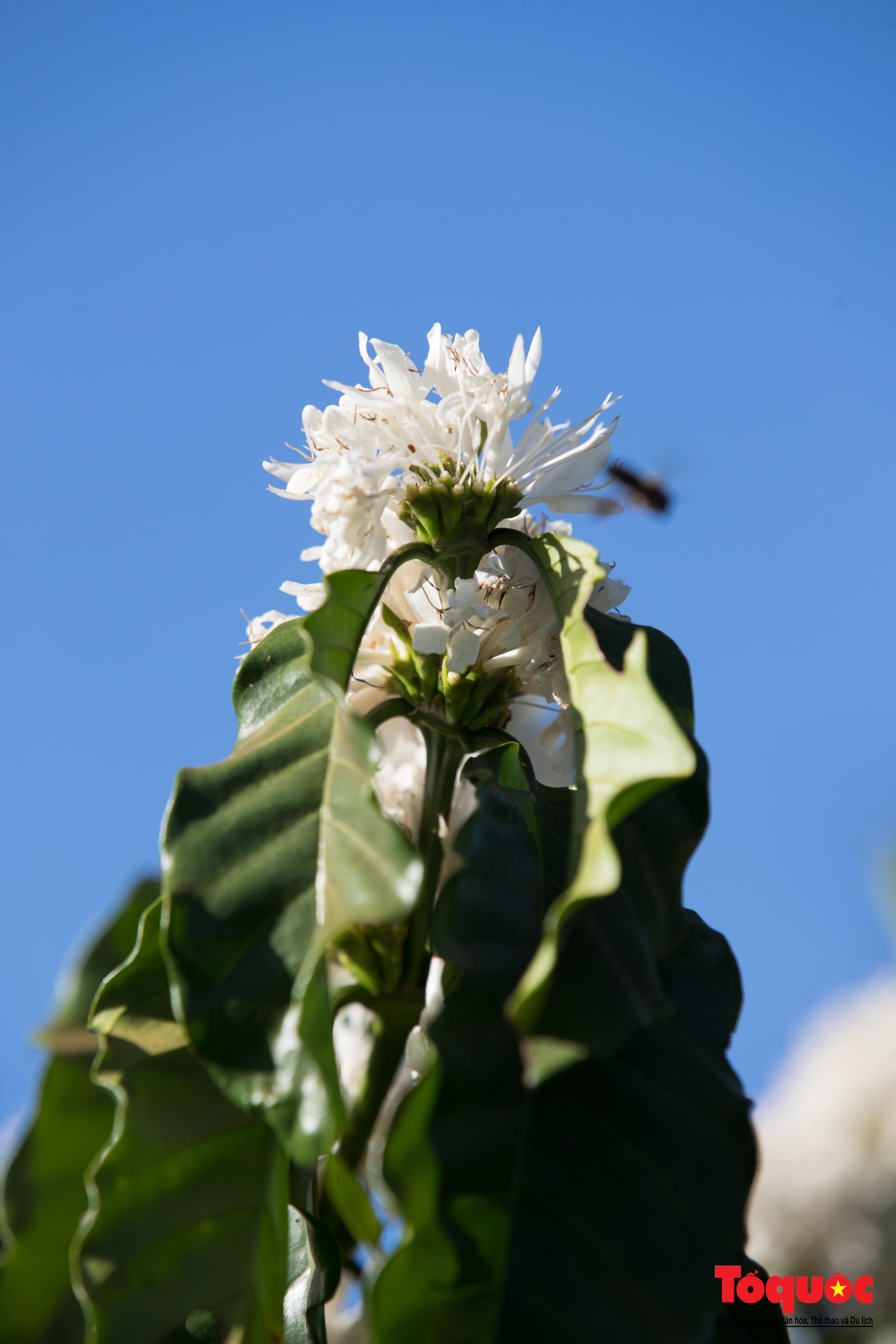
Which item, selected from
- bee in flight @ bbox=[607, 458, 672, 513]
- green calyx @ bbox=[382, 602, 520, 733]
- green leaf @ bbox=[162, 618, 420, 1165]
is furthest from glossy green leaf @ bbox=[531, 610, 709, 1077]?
bee in flight @ bbox=[607, 458, 672, 513]

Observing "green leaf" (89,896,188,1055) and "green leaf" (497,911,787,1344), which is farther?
"green leaf" (89,896,188,1055)

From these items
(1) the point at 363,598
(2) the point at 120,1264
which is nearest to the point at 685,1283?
(2) the point at 120,1264

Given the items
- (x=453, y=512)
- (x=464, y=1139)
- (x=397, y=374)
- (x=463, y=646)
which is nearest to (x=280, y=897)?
(x=464, y=1139)

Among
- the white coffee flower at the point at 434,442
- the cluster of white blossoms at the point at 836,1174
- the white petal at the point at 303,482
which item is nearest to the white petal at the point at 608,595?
the white coffee flower at the point at 434,442

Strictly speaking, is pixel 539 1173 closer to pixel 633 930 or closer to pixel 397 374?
pixel 633 930

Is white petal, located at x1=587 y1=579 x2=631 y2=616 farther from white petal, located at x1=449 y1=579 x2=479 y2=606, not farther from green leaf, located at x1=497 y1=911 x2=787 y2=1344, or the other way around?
green leaf, located at x1=497 y1=911 x2=787 y2=1344

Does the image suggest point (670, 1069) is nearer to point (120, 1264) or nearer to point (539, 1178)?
point (539, 1178)
